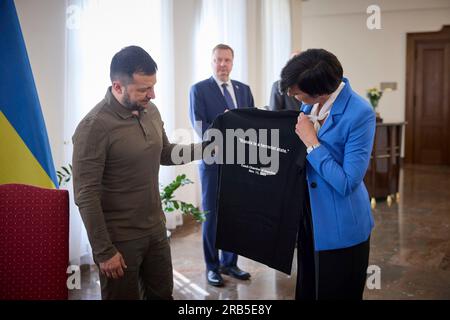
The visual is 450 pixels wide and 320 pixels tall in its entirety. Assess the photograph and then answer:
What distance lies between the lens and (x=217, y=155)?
2.21 meters

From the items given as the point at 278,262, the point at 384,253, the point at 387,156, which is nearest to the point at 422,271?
the point at 384,253

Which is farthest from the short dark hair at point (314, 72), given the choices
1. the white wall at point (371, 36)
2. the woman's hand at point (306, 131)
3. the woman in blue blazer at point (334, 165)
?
the white wall at point (371, 36)

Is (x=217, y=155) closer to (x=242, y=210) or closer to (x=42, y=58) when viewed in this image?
(x=242, y=210)

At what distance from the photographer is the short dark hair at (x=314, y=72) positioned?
1669mm

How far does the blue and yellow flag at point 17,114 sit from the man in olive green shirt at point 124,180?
0.75m

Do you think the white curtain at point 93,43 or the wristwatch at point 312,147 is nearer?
the wristwatch at point 312,147

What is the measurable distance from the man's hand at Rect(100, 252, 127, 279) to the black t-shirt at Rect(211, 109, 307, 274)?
1.88 ft

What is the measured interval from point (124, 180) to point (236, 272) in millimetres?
1859

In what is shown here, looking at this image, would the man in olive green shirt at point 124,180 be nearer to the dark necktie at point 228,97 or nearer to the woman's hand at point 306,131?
the woman's hand at point 306,131

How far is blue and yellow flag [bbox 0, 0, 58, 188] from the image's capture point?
7.52ft

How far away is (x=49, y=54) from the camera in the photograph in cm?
328

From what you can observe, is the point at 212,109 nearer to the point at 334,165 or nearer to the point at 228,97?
the point at 228,97

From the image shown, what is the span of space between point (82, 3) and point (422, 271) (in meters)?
3.22

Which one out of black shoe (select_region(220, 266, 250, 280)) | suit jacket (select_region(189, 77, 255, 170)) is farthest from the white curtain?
black shoe (select_region(220, 266, 250, 280))
